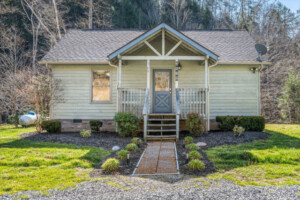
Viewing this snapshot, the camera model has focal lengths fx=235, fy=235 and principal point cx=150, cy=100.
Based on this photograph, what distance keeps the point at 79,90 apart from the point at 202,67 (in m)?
5.93

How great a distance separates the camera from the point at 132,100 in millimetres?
9977

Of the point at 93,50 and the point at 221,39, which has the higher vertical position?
the point at 221,39

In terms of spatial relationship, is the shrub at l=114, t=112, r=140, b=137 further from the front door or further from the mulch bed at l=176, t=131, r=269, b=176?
the front door

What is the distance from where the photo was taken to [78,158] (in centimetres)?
561

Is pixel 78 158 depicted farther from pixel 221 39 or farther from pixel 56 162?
pixel 221 39

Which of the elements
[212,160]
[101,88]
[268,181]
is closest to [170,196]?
[268,181]

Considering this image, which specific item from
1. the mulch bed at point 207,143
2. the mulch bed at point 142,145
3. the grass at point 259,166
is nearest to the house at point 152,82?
the mulch bed at point 142,145

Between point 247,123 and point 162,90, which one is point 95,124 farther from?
point 247,123

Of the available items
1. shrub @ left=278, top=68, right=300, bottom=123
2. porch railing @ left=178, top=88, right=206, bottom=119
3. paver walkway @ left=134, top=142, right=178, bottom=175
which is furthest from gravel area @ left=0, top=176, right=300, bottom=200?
shrub @ left=278, top=68, right=300, bottom=123

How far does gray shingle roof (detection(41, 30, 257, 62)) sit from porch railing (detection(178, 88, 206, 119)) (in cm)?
234

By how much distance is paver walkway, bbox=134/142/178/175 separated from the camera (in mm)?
4707

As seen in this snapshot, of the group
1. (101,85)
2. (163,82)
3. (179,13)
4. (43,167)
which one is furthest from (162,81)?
(179,13)

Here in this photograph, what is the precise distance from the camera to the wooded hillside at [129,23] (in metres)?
18.7

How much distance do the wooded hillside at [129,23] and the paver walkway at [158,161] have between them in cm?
1310
